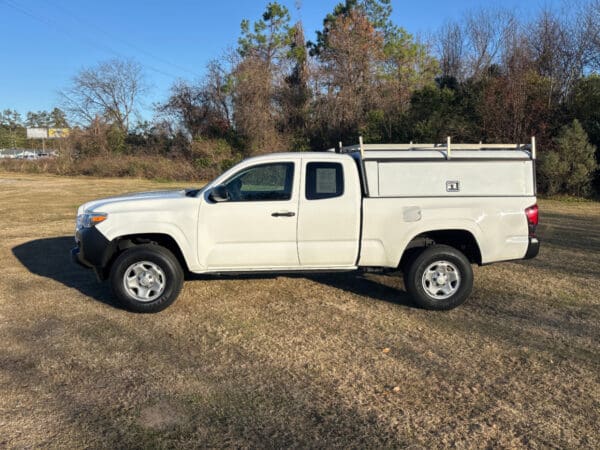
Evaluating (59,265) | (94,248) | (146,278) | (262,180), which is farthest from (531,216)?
(59,265)

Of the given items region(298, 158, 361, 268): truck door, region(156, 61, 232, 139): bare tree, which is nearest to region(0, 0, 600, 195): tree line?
region(156, 61, 232, 139): bare tree

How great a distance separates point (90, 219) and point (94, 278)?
1.87 meters

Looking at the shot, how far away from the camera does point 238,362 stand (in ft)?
13.7

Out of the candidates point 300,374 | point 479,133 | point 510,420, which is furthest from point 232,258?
point 479,133

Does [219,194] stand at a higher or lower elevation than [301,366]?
higher

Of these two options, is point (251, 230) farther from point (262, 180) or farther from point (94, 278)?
point (94, 278)

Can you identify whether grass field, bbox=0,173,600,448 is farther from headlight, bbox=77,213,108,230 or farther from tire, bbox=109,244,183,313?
headlight, bbox=77,213,108,230

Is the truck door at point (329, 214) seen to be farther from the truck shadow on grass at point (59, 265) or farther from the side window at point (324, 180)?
the truck shadow on grass at point (59, 265)

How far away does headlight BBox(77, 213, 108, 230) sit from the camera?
527 centimetres

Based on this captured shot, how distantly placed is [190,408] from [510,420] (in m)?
2.33

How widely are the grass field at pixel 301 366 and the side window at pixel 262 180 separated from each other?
1348 mm

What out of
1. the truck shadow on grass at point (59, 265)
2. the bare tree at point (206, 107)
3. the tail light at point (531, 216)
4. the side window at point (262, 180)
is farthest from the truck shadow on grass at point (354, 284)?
the bare tree at point (206, 107)

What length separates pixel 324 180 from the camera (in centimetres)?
551

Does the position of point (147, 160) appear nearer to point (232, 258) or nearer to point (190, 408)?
point (232, 258)
